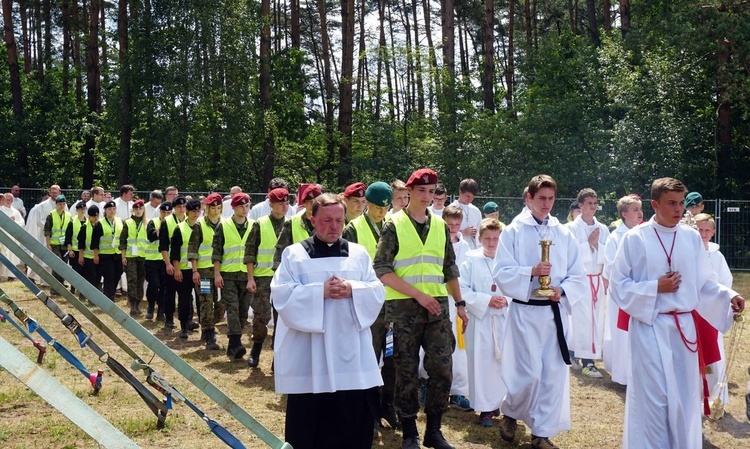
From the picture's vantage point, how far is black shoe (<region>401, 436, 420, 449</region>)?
6.76m

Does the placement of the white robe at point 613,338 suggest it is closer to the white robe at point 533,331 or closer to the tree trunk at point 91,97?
the white robe at point 533,331

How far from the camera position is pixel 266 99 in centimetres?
3222

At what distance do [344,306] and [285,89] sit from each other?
112 feet

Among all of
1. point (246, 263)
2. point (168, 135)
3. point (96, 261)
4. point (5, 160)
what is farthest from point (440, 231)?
point (5, 160)

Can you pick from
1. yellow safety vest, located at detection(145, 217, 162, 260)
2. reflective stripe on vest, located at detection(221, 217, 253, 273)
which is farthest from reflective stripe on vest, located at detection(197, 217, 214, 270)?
yellow safety vest, located at detection(145, 217, 162, 260)

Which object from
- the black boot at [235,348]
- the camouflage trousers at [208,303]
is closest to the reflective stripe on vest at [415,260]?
the black boot at [235,348]

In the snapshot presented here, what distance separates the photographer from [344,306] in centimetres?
542

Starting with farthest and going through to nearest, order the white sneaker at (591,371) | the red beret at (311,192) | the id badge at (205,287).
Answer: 1. the id badge at (205,287)
2. the white sneaker at (591,371)
3. the red beret at (311,192)

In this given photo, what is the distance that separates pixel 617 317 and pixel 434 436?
9.64ft

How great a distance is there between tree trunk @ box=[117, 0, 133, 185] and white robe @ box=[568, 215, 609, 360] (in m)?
22.2

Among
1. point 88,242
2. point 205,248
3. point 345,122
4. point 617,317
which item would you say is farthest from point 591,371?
point 345,122

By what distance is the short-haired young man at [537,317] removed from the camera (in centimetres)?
702

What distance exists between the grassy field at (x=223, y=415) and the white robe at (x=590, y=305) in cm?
42

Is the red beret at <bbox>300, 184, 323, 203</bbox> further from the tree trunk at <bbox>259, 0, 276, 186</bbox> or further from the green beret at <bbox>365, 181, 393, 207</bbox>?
the tree trunk at <bbox>259, 0, 276, 186</bbox>
